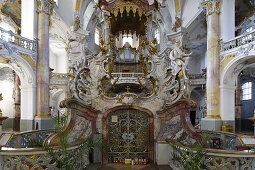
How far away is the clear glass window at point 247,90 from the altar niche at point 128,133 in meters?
17.4

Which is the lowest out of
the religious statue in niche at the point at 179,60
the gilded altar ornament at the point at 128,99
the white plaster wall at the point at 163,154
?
the white plaster wall at the point at 163,154

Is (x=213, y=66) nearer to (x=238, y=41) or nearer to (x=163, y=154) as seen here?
(x=238, y=41)

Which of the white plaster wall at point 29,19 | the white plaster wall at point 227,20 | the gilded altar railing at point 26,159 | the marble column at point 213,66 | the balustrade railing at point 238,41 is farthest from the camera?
the white plaster wall at point 29,19

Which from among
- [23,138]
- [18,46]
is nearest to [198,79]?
[18,46]

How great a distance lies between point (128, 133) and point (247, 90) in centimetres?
1825

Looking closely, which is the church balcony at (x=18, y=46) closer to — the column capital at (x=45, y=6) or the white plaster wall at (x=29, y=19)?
the white plaster wall at (x=29, y=19)

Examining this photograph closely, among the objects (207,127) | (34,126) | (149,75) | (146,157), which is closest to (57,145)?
(146,157)

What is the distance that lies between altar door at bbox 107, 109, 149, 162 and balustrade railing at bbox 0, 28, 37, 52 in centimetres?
775

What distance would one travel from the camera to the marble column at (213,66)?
12.3 m

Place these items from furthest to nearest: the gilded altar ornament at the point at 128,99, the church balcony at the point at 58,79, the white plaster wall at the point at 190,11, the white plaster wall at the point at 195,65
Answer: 1. the white plaster wall at the point at 195,65
2. the church balcony at the point at 58,79
3. the white plaster wall at the point at 190,11
4. the gilded altar ornament at the point at 128,99

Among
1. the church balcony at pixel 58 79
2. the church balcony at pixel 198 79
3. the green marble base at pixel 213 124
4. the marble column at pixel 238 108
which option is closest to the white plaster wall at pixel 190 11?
the church balcony at pixel 198 79

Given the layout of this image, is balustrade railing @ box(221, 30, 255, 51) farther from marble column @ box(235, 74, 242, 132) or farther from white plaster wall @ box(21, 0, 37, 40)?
white plaster wall @ box(21, 0, 37, 40)

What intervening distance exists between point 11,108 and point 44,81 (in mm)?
10796

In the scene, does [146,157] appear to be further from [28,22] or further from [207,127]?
[28,22]
